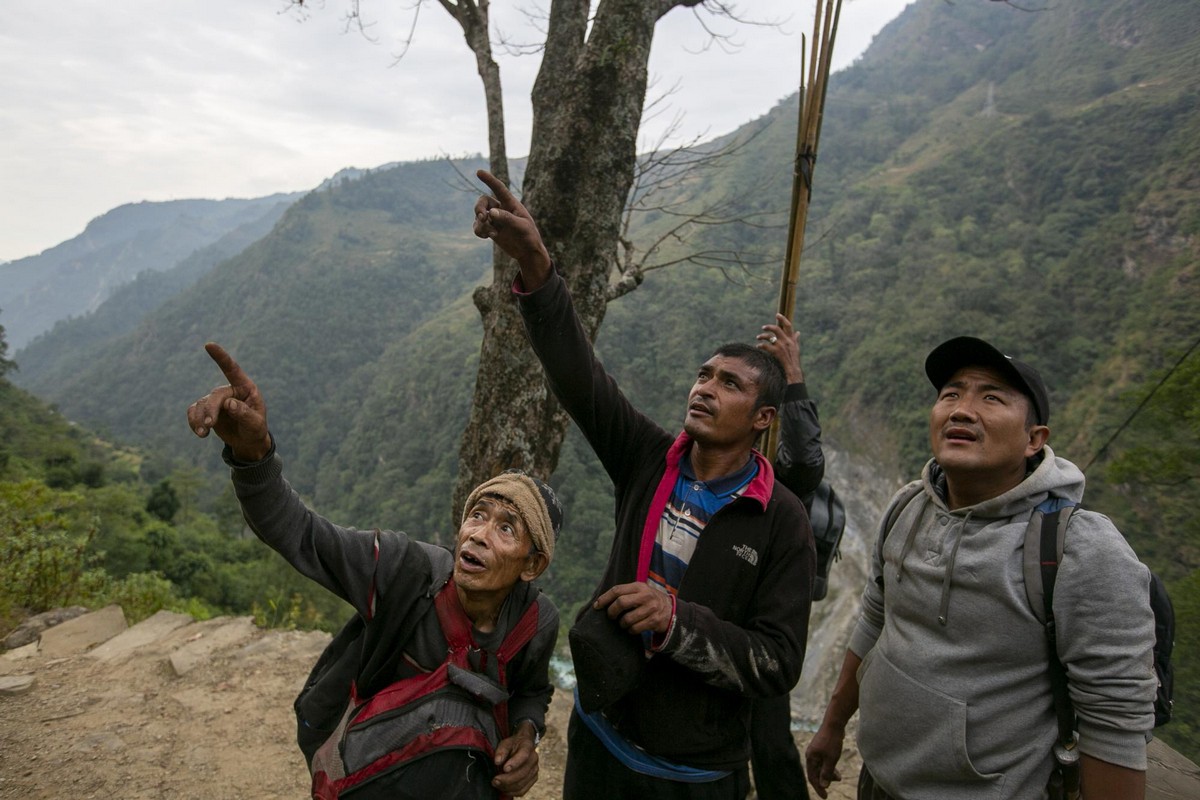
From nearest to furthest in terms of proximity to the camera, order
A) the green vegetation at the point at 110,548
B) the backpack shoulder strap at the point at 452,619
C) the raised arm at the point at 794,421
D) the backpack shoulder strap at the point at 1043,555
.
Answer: the backpack shoulder strap at the point at 1043,555 → the backpack shoulder strap at the point at 452,619 → the raised arm at the point at 794,421 → the green vegetation at the point at 110,548

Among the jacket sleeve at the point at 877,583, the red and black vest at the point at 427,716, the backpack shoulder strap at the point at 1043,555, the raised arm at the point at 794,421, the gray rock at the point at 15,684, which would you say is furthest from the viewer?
the gray rock at the point at 15,684

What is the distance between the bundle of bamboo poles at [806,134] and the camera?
2.33 m

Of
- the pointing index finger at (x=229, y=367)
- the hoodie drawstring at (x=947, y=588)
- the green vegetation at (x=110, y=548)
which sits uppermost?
the pointing index finger at (x=229, y=367)

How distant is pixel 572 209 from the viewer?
313cm

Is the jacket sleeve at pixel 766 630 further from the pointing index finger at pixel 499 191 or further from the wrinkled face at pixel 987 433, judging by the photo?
the pointing index finger at pixel 499 191

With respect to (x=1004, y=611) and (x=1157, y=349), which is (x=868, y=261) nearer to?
(x=1157, y=349)

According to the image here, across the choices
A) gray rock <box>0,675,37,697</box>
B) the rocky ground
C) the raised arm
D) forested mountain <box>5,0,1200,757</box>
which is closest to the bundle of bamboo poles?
the raised arm

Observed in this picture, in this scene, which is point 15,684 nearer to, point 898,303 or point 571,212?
point 571,212

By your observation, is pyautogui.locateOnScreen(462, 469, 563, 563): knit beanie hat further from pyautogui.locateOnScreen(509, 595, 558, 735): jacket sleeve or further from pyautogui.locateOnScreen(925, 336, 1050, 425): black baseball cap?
pyautogui.locateOnScreen(925, 336, 1050, 425): black baseball cap

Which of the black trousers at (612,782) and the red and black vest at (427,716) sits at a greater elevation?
the red and black vest at (427,716)

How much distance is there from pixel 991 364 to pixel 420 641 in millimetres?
1629

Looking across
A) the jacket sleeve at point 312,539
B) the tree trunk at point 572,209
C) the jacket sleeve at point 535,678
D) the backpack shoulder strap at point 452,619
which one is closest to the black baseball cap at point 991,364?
the jacket sleeve at point 535,678

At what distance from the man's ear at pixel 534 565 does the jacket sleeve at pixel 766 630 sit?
491 millimetres

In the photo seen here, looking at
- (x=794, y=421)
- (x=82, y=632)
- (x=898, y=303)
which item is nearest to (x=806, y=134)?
(x=794, y=421)
